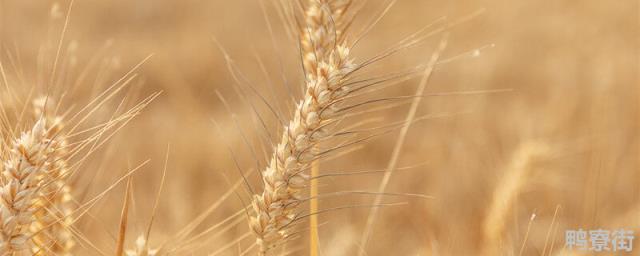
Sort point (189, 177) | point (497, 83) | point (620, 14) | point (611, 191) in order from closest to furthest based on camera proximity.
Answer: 1. point (611, 191)
2. point (189, 177)
3. point (497, 83)
4. point (620, 14)

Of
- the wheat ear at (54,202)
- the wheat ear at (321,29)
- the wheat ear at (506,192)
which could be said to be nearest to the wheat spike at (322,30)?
the wheat ear at (321,29)

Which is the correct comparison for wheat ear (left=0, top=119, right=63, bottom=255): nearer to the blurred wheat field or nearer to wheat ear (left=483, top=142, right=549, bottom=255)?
the blurred wheat field

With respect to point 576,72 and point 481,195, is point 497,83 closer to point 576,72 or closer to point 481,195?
point 576,72

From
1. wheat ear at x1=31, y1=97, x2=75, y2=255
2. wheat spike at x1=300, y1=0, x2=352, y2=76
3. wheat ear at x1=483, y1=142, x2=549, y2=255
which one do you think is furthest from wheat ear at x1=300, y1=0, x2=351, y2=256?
wheat ear at x1=483, y1=142, x2=549, y2=255

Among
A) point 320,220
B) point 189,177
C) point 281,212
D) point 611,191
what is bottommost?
point 611,191

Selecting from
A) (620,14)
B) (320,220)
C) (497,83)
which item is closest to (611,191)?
(320,220)

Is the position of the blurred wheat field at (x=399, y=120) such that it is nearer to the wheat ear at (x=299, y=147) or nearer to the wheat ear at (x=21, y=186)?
the wheat ear at (x=299, y=147)

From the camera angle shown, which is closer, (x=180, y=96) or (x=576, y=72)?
(x=180, y=96)
